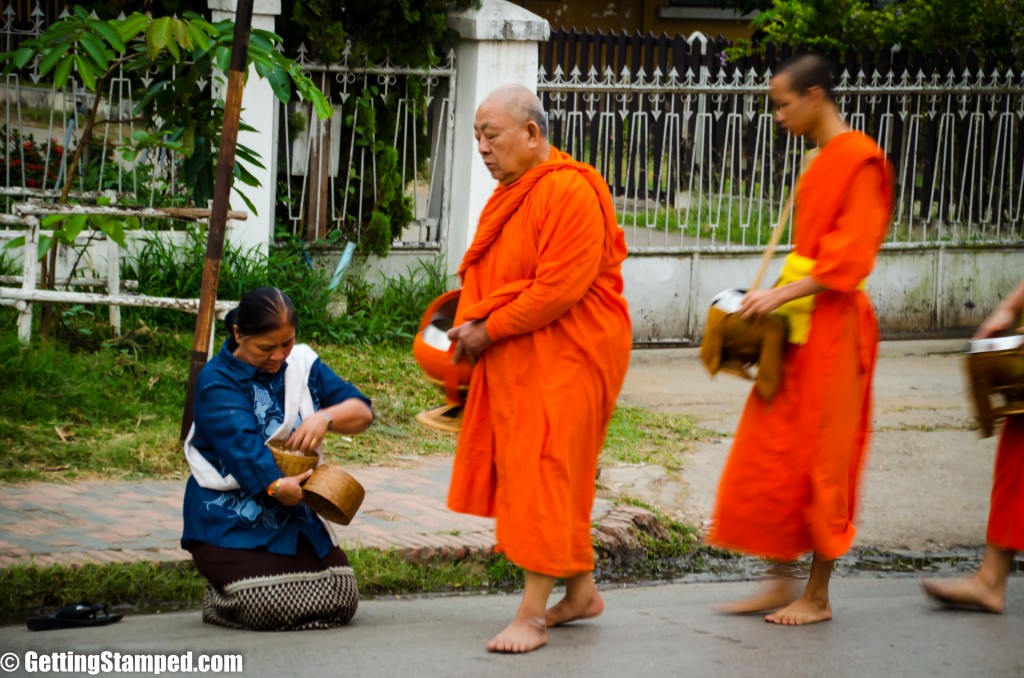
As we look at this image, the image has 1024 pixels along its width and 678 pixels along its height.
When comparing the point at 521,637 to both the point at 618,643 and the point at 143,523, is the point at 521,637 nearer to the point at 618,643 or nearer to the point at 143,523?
the point at 618,643

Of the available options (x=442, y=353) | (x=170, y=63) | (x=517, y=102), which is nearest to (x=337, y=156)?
(x=170, y=63)

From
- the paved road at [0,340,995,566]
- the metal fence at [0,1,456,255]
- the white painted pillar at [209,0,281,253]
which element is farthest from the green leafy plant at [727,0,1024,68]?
the white painted pillar at [209,0,281,253]

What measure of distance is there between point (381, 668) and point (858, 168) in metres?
2.15

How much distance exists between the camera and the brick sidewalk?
501 centimetres

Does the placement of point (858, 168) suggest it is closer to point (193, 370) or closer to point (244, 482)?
point (244, 482)

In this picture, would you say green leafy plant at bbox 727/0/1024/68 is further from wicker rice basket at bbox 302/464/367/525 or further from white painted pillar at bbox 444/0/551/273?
wicker rice basket at bbox 302/464/367/525

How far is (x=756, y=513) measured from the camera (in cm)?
446

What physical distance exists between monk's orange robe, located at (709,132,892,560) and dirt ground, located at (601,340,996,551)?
5.35 feet

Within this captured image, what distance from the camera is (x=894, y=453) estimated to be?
7203mm

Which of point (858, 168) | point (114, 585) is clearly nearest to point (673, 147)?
point (858, 168)

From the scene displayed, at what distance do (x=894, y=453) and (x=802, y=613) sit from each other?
9.44 ft

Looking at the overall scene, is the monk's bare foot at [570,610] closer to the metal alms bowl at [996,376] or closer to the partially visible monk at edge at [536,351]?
the partially visible monk at edge at [536,351]

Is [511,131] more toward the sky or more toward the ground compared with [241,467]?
more toward the sky

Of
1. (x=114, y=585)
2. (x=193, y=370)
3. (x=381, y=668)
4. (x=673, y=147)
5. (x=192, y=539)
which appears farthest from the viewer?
(x=673, y=147)
